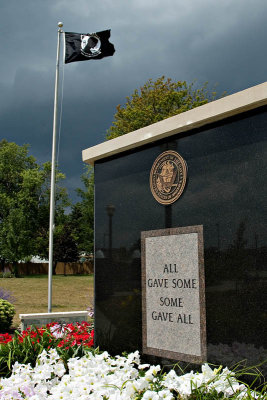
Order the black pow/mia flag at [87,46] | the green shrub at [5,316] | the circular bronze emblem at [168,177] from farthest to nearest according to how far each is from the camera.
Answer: the black pow/mia flag at [87,46], the green shrub at [5,316], the circular bronze emblem at [168,177]

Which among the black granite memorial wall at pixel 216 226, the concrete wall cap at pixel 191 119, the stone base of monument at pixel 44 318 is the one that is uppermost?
the concrete wall cap at pixel 191 119

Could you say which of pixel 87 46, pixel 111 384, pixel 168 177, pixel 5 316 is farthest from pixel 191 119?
pixel 87 46

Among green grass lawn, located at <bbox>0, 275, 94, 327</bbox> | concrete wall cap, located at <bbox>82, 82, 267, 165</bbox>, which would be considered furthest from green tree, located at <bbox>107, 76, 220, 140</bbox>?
concrete wall cap, located at <bbox>82, 82, 267, 165</bbox>

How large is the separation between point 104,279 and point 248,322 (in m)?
2.13

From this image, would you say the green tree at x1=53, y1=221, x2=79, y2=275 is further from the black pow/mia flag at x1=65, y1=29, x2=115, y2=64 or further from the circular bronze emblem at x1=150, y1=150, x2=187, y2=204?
the circular bronze emblem at x1=150, y1=150, x2=187, y2=204

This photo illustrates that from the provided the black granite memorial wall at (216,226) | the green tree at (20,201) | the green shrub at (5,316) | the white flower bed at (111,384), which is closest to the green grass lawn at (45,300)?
the green shrub at (5,316)

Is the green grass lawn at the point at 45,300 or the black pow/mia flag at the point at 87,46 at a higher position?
the black pow/mia flag at the point at 87,46

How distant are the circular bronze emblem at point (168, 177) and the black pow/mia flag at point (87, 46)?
392 inches

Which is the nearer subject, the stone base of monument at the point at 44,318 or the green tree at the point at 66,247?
the stone base of monument at the point at 44,318

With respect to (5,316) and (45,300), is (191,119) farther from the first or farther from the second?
(45,300)

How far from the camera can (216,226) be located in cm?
440

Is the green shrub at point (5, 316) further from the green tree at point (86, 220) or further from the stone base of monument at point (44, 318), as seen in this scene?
the green tree at point (86, 220)

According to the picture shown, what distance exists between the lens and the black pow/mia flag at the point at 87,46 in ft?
46.0

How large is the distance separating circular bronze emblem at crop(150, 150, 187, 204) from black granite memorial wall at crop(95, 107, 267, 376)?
0.23 ft
